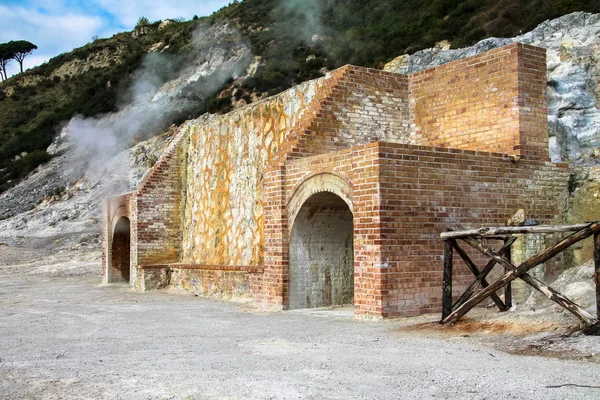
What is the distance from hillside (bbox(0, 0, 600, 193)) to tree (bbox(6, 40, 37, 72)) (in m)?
12.4

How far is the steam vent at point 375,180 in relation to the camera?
32.1 ft

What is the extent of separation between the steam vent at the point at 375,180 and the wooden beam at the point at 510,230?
1.29 m

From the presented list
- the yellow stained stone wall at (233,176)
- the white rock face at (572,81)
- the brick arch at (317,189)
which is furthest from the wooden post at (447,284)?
the white rock face at (572,81)

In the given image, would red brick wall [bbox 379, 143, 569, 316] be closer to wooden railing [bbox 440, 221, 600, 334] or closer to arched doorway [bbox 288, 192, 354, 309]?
wooden railing [bbox 440, 221, 600, 334]

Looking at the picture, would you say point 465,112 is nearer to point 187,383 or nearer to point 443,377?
point 443,377

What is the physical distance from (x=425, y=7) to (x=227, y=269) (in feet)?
95.2

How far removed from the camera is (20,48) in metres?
74.6

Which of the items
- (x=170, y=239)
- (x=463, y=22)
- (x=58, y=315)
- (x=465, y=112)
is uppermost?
(x=463, y=22)

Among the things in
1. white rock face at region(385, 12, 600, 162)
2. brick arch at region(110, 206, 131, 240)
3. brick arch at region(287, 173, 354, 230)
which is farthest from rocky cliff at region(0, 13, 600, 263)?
brick arch at region(110, 206, 131, 240)

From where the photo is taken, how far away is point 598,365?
19.8 feet

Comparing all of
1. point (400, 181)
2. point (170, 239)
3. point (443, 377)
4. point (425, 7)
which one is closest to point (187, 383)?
point (443, 377)

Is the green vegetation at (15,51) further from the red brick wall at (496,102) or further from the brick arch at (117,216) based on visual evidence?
the red brick wall at (496,102)

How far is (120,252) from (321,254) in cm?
1050

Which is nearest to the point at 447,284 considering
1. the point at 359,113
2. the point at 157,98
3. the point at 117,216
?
the point at 359,113
